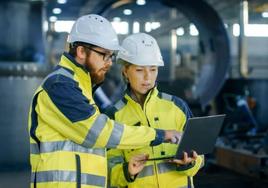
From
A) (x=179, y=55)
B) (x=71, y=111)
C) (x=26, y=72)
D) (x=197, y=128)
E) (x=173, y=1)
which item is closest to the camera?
(x=71, y=111)

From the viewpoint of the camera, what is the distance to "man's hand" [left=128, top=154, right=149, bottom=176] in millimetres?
2301

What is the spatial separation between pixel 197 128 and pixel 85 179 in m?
0.49

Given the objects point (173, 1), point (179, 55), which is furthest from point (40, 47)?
point (179, 55)

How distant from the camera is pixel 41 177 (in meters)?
2.12

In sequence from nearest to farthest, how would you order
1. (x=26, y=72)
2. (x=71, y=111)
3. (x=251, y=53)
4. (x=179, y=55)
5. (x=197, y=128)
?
(x=71, y=111)
(x=197, y=128)
(x=26, y=72)
(x=179, y=55)
(x=251, y=53)

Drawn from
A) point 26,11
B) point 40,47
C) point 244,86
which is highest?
point 26,11

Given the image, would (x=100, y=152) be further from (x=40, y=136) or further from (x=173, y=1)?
(x=173, y=1)

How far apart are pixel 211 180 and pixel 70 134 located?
4513mm

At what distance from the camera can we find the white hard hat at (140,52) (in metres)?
2.47

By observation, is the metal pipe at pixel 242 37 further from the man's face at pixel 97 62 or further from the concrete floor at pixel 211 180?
the man's face at pixel 97 62

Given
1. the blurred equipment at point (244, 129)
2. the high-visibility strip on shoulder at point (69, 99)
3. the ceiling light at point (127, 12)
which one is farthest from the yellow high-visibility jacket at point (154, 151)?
the ceiling light at point (127, 12)

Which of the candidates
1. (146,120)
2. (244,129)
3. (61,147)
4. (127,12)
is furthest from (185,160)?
(127,12)

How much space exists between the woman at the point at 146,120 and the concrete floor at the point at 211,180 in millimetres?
2408

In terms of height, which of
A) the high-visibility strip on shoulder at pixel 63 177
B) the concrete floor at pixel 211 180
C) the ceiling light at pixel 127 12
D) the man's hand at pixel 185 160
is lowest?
the concrete floor at pixel 211 180
